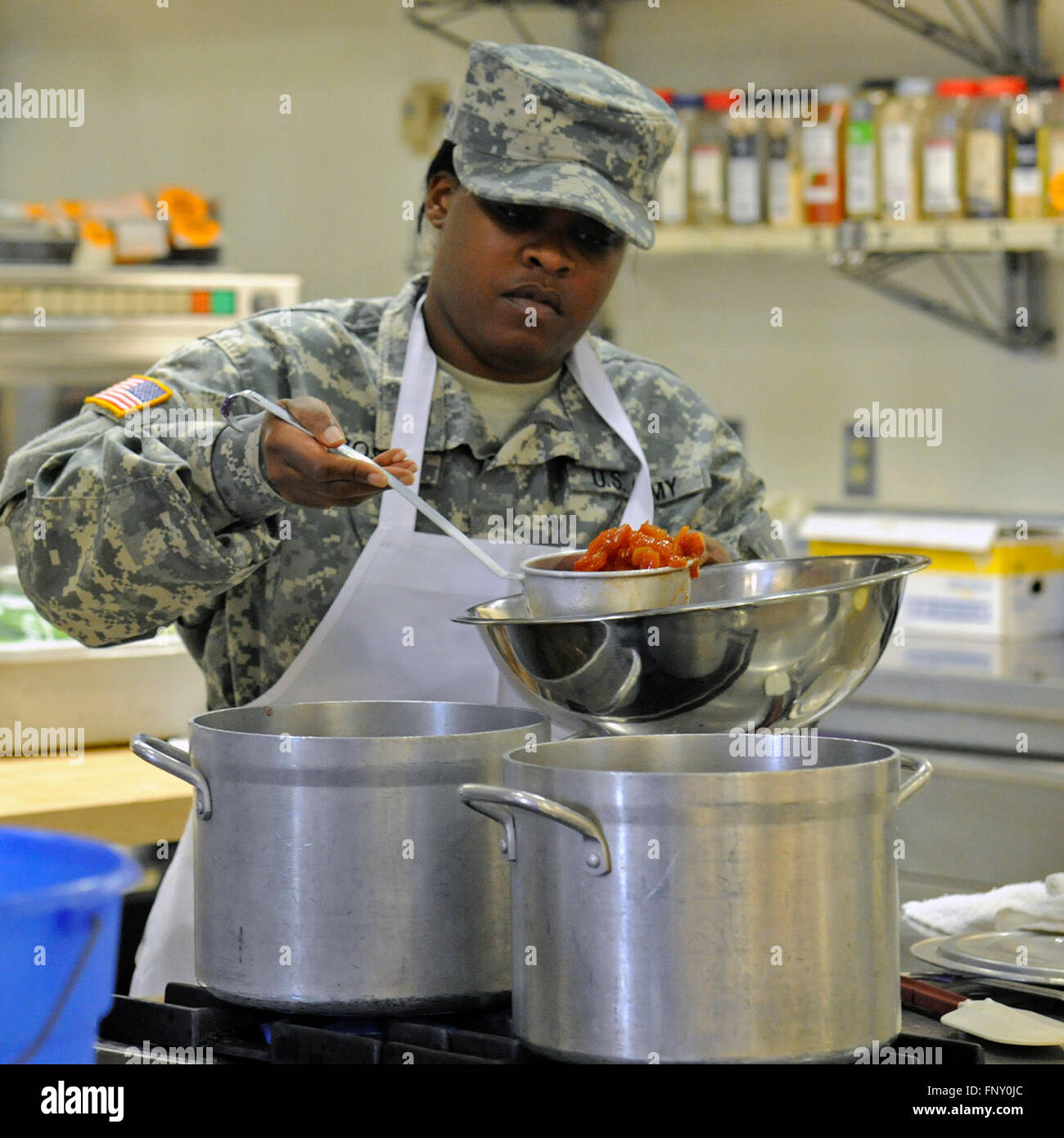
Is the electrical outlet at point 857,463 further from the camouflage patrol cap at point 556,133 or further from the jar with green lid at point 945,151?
the camouflage patrol cap at point 556,133

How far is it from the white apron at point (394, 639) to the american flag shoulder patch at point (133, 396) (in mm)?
234

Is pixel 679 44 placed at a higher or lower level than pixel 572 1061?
higher

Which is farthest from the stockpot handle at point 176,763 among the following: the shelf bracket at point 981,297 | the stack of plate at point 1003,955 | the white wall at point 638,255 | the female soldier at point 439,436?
the shelf bracket at point 981,297

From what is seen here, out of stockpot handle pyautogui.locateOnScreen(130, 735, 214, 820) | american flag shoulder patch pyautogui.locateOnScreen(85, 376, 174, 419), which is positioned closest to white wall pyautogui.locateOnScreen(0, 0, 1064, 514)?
american flag shoulder patch pyautogui.locateOnScreen(85, 376, 174, 419)

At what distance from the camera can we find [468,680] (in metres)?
1.49

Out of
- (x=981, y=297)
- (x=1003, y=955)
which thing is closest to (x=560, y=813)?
(x=1003, y=955)

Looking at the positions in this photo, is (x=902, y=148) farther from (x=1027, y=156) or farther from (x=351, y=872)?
(x=351, y=872)

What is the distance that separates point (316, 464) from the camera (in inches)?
42.4

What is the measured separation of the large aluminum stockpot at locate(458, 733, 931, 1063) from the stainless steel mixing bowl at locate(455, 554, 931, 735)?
21 centimetres

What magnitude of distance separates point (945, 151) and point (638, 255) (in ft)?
2.32

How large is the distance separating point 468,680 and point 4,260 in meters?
2.15
